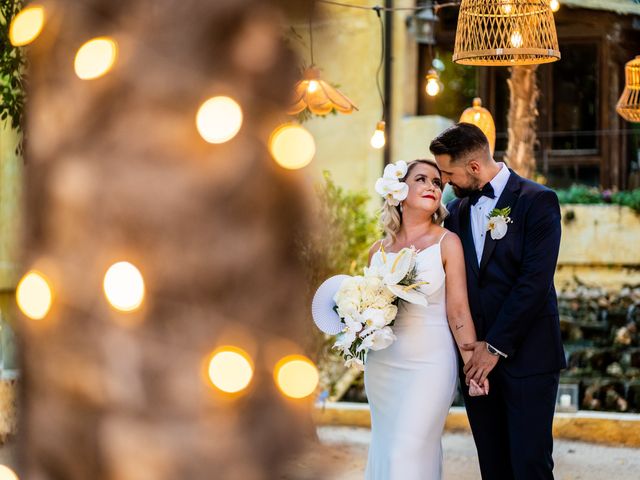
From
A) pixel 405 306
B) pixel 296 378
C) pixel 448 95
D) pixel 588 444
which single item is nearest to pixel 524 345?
pixel 405 306

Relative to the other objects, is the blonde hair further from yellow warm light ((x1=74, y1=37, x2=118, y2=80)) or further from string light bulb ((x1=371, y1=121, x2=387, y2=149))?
string light bulb ((x1=371, y1=121, x2=387, y2=149))

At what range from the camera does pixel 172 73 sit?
627 mm

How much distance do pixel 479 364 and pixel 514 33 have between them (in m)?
2.23

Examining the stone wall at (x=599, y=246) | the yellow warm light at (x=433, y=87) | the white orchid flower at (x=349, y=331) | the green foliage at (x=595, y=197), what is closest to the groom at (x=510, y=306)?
the white orchid flower at (x=349, y=331)

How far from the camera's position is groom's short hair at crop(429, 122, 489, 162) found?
3.60 meters

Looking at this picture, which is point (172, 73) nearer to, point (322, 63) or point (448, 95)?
point (322, 63)

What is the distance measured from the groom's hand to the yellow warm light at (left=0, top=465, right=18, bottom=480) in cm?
294

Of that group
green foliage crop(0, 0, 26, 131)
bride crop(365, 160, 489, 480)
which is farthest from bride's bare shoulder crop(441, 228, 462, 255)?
green foliage crop(0, 0, 26, 131)

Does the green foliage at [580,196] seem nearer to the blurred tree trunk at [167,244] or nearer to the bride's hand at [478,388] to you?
the bride's hand at [478,388]

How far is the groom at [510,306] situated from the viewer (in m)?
3.52

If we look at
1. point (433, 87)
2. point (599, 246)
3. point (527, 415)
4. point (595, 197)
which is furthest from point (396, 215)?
point (595, 197)

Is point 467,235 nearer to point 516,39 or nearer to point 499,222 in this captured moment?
point 499,222

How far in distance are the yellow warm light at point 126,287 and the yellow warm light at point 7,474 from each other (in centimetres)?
15

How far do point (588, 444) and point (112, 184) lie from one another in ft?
24.3
